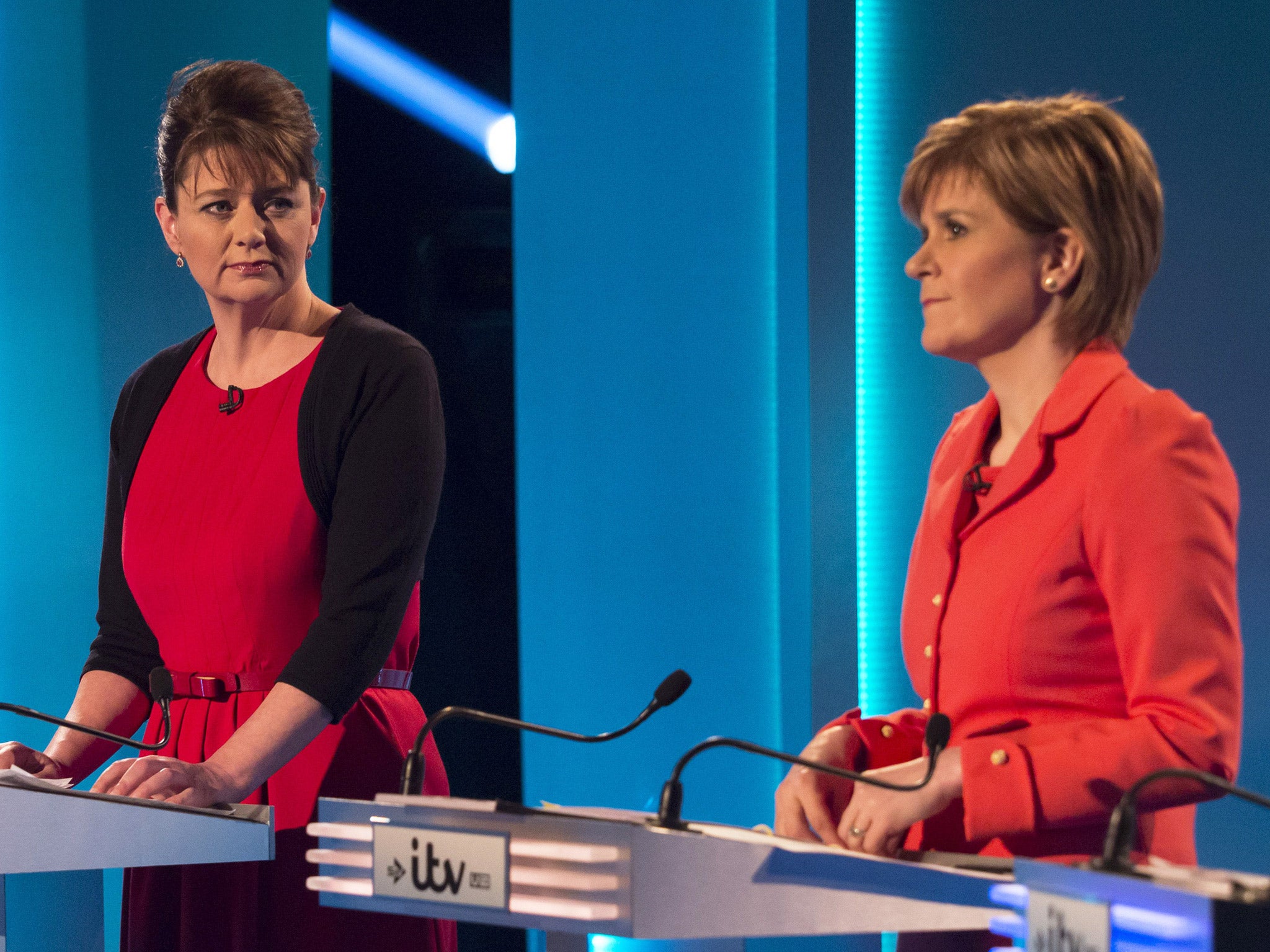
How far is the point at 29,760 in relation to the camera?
1771mm

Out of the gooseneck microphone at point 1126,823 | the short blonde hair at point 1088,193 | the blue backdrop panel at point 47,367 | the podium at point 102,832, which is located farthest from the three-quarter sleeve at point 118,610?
the gooseneck microphone at point 1126,823

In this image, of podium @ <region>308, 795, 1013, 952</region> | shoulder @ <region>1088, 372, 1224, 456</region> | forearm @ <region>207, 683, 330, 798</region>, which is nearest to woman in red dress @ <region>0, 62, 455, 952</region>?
forearm @ <region>207, 683, 330, 798</region>

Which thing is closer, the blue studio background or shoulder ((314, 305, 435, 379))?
shoulder ((314, 305, 435, 379))

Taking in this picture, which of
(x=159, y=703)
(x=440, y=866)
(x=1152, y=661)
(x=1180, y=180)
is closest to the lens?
(x=440, y=866)

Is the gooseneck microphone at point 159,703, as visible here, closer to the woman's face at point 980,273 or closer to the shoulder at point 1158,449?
the woman's face at point 980,273

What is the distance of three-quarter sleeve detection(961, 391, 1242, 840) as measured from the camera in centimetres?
121

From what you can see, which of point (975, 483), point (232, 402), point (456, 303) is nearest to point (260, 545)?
point (232, 402)

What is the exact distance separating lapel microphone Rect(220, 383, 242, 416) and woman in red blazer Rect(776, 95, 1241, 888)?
36.7 inches

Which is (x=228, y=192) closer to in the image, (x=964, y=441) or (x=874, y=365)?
(x=964, y=441)

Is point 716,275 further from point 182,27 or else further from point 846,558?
point 182,27

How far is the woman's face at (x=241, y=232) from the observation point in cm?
→ 191

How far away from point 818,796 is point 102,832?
73cm

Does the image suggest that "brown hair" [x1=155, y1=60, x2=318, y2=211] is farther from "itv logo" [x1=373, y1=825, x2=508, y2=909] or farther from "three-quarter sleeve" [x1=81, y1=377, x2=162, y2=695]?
"itv logo" [x1=373, y1=825, x2=508, y2=909]

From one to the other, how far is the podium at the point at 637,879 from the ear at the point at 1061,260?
0.61m
